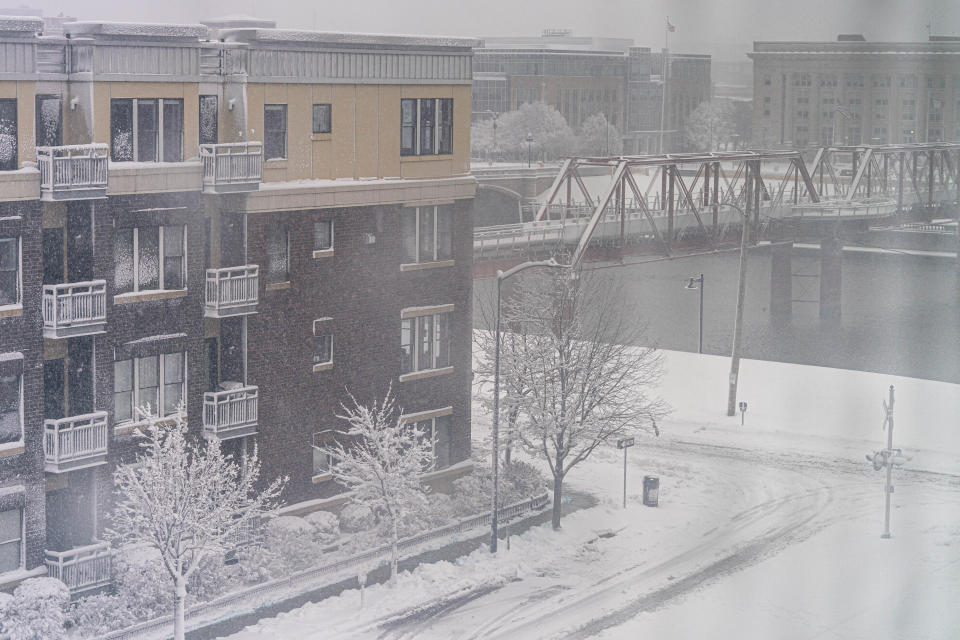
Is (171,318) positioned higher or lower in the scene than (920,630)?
higher

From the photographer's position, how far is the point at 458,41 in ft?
51.0

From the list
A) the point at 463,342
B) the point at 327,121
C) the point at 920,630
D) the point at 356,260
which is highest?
the point at 327,121

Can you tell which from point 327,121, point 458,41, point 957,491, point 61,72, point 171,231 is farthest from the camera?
point 957,491

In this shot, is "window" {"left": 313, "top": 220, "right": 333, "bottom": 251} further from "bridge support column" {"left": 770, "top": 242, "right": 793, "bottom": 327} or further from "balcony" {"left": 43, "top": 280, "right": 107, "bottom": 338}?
"bridge support column" {"left": 770, "top": 242, "right": 793, "bottom": 327}

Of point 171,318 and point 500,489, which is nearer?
point 171,318

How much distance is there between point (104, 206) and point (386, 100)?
362cm

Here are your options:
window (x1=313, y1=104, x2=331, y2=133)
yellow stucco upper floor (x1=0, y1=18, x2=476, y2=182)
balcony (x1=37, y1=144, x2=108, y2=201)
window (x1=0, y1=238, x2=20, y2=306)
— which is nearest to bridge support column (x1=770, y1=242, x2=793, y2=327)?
yellow stucco upper floor (x1=0, y1=18, x2=476, y2=182)

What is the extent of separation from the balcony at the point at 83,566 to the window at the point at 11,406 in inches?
43.4

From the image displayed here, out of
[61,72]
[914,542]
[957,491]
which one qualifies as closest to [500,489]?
[914,542]

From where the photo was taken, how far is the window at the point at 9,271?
39.0 ft

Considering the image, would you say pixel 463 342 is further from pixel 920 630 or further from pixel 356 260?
pixel 920 630

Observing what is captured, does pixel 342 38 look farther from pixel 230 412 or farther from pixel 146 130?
pixel 230 412

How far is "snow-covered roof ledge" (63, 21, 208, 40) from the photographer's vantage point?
11.9 m

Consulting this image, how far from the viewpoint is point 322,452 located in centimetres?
1488
